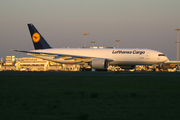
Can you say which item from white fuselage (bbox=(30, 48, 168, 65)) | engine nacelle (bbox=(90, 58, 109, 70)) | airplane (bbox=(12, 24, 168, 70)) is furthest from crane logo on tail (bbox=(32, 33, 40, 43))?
engine nacelle (bbox=(90, 58, 109, 70))

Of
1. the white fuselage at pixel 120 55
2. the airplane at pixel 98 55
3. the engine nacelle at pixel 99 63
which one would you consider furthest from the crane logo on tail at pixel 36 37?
the engine nacelle at pixel 99 63

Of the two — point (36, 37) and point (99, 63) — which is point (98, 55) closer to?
point (99, 63)

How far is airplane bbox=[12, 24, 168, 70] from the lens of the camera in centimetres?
4884

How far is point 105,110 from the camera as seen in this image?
9.62m

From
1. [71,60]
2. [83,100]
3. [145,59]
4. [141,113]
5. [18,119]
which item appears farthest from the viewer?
[71,60]

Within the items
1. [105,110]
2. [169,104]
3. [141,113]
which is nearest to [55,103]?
[105,110]

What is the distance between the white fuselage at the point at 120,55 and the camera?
160ft

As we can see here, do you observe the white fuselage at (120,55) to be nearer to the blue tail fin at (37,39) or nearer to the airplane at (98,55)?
the airplane at (98,55)

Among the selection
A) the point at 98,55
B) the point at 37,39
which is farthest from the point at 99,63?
the point at 37,39

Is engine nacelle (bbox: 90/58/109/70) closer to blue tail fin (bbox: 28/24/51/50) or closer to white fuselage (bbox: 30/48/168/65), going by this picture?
white fuselage (bbox: 30/48/168/65)

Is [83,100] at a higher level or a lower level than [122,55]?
lower

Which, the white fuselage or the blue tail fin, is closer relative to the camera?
the white fuselage

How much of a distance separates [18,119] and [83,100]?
414 centimetres

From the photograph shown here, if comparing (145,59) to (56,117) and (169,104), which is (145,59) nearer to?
(169,104)
